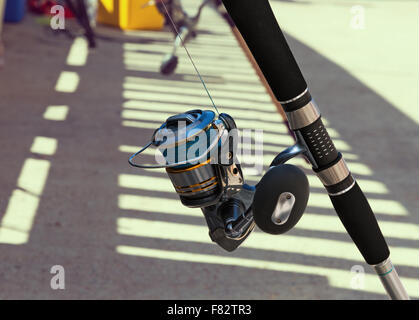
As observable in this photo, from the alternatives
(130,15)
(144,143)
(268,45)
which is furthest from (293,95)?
(130,15)

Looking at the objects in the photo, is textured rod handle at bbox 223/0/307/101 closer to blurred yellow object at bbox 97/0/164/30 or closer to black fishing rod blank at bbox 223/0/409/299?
black fishing rod blank at bbox 223/0/409/299

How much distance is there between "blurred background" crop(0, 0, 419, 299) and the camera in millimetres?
2924

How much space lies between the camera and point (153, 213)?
3514mm

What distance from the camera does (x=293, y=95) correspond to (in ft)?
1.84

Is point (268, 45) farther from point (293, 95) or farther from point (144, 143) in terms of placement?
point (144, 143)

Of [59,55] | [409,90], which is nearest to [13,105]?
[59,55]

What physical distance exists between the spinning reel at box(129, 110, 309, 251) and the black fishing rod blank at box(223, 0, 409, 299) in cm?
1

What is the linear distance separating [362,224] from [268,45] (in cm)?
20

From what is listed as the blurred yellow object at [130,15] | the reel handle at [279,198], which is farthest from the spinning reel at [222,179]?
the blurred yellow object at [130,15]

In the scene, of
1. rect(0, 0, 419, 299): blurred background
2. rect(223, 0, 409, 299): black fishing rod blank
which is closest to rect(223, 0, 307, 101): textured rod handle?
rect(223, 0, 409, 299): black fishing rod blank

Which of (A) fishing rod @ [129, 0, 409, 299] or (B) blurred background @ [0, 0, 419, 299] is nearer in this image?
(A) fishing rod @ [129, 0, 409, 299]

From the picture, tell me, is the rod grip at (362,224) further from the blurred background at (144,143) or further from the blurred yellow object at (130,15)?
the blurred yellow object at (130,15)

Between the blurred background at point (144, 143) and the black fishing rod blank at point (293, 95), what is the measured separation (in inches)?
3.8

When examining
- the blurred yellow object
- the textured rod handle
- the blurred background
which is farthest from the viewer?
the blurred yellow object
